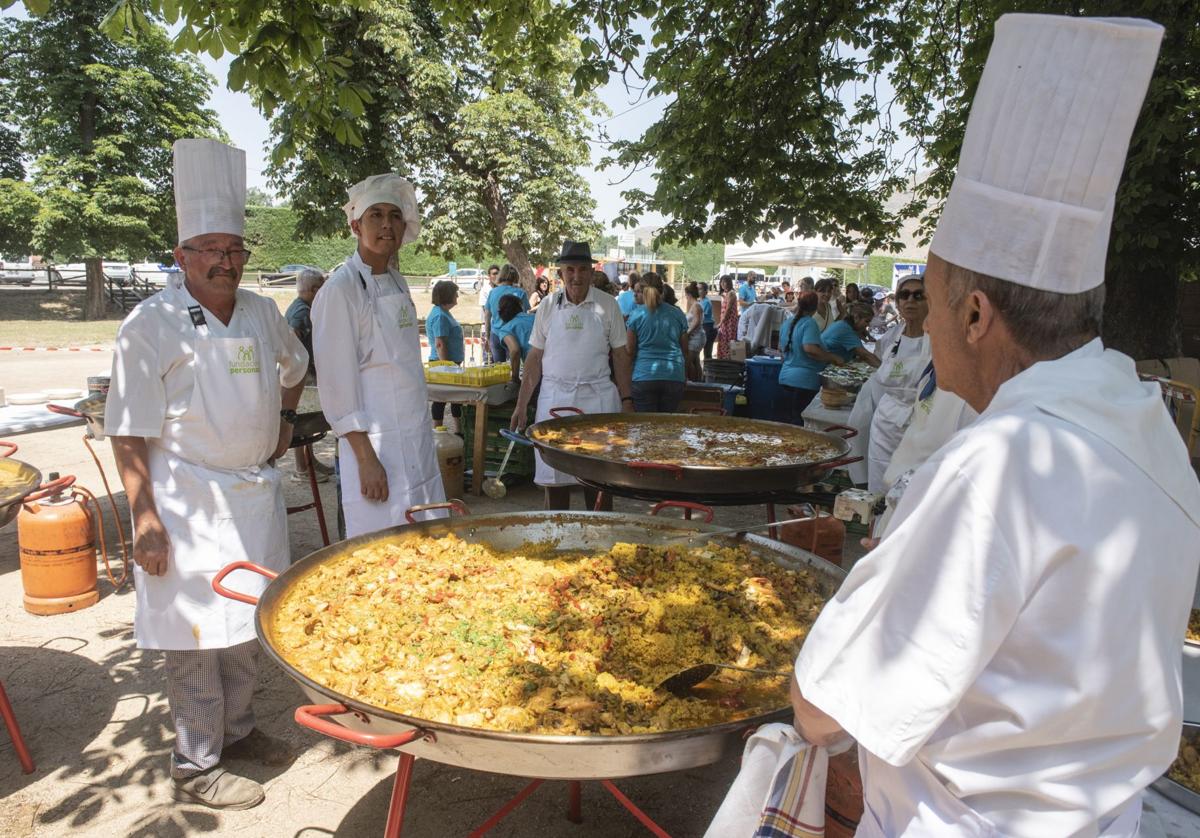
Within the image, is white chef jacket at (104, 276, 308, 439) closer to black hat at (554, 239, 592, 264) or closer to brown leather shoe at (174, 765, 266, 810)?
brown leather shoe at (174, 765, 266, 810)

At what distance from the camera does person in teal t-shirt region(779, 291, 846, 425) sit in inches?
321

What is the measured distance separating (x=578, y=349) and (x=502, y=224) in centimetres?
1645

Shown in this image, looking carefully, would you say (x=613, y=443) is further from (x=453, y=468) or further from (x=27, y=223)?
(x=27, y=223)

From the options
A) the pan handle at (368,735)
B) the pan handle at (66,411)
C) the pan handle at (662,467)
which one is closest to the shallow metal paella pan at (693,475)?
the pan handle at (662,467)

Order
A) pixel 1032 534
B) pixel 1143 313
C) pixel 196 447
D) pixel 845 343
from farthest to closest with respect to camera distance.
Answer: pixel 845 343
pixel 1143 313
pixel 196 447
pixel 1032 534

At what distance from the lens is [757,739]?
1499 millimetres

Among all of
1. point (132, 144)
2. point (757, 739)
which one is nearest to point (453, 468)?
point (757, 739)

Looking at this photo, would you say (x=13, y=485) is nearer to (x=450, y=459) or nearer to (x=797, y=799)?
(x=797, y=799)

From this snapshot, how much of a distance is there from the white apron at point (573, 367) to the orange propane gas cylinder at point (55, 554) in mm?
2967

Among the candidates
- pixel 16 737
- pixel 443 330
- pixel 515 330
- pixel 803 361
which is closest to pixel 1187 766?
pixel 16 737

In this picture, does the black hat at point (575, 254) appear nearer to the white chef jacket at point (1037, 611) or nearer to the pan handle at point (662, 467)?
the pan handle at point (662, 467)

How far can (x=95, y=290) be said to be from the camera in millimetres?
23859

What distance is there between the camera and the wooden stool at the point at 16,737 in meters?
3.06

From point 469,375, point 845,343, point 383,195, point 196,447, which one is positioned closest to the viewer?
point 196,447
